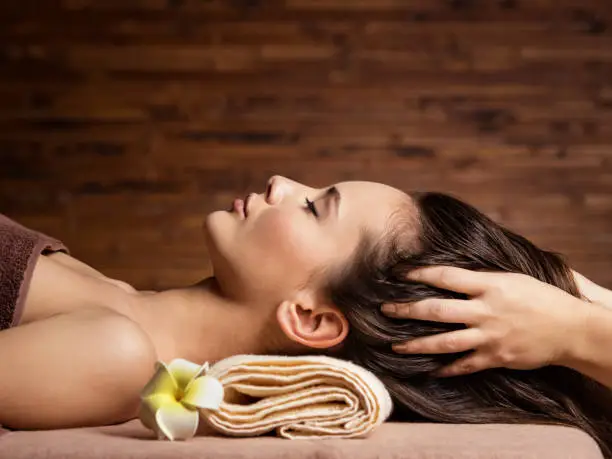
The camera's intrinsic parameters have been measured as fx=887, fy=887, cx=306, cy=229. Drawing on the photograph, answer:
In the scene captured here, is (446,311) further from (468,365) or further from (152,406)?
(152,406)

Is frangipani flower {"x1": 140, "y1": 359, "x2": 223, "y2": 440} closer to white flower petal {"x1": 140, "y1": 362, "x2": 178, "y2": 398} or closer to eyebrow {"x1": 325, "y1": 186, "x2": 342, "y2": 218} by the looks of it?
white flower petal {"x1": 140, "y1": 362, "x2": 178, "y2": 398}

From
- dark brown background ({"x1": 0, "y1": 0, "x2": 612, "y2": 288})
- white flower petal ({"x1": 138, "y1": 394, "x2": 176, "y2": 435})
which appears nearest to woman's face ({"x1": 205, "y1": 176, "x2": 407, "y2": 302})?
white flower petal ({"x1": 138, "y1": 394, "x2": 176, "y2": 435})

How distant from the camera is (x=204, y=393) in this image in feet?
4.05

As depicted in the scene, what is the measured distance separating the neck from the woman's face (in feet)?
0.11

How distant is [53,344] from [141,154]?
199cm

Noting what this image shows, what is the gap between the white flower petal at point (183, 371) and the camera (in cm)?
126

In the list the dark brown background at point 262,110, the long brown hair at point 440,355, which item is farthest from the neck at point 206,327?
the dark brown background at point 262,110

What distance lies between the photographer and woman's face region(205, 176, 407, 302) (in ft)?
4.98

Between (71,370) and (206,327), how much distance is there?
0.33m

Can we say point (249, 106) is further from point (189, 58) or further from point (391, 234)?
point (391, 234)

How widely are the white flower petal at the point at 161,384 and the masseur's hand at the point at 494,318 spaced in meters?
0.39

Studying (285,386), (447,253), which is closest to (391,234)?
(447,253)

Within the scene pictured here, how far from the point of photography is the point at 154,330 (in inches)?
60.9

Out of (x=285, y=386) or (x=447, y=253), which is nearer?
(x=285, y=386)
